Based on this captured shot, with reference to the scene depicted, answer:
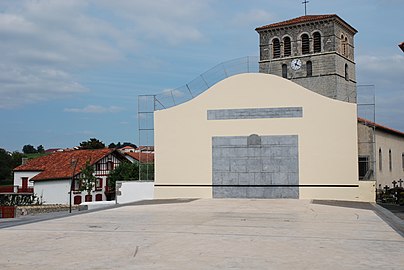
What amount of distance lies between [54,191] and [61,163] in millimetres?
3461

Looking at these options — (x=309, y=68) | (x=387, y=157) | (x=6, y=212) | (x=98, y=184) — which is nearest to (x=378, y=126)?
(x=387, y=157)

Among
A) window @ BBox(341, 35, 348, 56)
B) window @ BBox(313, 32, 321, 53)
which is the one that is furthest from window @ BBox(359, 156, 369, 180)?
window @ BBox(341, 35, 348, 56)

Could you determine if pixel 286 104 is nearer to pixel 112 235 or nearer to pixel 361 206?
pixel 361 206

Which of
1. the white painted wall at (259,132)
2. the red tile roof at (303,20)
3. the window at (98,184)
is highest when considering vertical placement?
the red tile roof at (303,20)

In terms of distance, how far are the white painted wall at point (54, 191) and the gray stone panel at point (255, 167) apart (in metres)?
26.0

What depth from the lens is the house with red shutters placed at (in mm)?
45250

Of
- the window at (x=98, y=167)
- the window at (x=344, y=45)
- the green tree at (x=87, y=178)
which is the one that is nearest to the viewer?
the window at (x=344, y=45)

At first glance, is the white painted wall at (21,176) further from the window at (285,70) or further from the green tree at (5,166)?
the window at (285,70)

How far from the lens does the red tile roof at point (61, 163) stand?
1809 inches

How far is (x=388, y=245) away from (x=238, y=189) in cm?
1291

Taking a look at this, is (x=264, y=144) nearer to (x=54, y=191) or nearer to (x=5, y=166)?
(x=54, y=191)

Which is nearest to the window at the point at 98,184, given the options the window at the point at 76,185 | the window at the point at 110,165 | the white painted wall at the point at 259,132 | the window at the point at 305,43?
the window at the point at 110,165

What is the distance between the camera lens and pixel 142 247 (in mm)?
9492

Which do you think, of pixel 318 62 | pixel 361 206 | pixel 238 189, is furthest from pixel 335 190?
pixel 318 62
